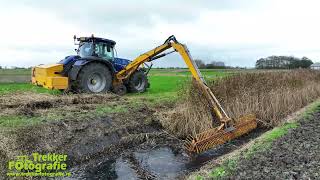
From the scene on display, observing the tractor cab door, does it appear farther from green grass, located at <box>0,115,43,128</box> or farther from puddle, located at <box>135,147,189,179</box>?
puddle, located at <box>135,147,189,179</box>

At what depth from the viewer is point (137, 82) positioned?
62.6ft

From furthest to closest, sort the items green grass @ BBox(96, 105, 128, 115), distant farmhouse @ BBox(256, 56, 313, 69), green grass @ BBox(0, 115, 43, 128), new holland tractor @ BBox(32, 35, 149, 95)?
distant farmhouse @ BBox(256, 56, 313, 69)
new holland tractor @ BBox(32, 35, 149, 95)
green grass @ BBox(96, 105, 128, 115)
green grass @ BBox(0, 115, 43, 128)

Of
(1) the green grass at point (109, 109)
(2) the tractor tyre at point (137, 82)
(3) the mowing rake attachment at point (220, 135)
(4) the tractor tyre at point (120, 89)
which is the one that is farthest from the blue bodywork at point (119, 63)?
(3) the mowing rake attachment at point (220, 135)

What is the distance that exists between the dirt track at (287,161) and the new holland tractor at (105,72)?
7.44 ft

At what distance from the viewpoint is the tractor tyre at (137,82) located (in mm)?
18680

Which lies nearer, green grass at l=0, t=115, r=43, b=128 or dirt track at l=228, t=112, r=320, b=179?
dirt track at l=228, t=112, r=320, b=179

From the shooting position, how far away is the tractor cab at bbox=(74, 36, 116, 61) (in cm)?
1769

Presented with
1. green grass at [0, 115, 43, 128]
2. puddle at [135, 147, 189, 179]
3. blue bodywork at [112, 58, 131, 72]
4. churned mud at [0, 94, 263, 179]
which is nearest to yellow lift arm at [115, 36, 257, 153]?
churned mud at [0, 94, 263, 179]

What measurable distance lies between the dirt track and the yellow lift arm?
1524mm

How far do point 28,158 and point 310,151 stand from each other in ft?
20.4

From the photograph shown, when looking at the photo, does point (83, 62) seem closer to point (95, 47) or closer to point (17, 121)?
point (95, 47)

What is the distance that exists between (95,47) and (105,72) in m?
1.32

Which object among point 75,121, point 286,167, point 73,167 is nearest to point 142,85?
point 75,121

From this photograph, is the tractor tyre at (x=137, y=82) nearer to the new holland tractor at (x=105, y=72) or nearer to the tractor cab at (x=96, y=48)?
the new holland tractor at (x=105, y=72)
